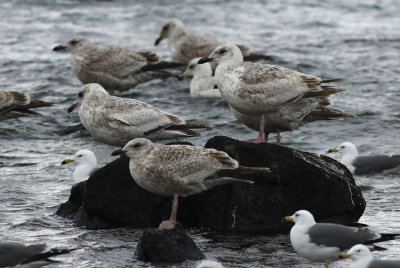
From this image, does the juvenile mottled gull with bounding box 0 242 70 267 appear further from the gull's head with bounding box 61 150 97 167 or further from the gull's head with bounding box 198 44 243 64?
the gull's head with bounding box 61 150 97 167

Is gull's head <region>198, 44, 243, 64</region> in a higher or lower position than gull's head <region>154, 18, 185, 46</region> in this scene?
higher

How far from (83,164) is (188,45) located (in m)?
7.98

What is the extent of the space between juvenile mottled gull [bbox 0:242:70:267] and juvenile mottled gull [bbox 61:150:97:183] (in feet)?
11.2

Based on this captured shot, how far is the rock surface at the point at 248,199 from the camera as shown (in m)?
8.69

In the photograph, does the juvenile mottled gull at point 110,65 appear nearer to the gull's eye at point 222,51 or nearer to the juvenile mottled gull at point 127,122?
the juvenile mottled gull at point 127,122

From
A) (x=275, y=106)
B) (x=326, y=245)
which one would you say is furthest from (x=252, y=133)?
(x=326, y=245)

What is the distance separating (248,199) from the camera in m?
8.69

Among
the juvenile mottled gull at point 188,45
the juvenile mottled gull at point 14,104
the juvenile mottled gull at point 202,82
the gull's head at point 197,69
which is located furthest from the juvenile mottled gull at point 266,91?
the juvenile mottled gull at point 188,45

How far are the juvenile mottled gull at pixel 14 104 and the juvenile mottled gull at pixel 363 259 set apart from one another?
7.45 metres

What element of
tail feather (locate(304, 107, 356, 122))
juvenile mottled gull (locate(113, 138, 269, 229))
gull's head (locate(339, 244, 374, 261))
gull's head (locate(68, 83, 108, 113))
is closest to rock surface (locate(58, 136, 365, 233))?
juvenile mottled gull (locate(113, 138, 269, 229))

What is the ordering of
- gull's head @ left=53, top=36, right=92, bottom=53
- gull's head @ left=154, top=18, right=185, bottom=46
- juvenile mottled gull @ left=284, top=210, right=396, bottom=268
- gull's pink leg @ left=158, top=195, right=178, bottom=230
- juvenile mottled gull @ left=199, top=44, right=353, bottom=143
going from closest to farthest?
1. juvenile mottled gull @ left=284, top=210, right=396, bottom=268
2. gull's pink leg @ left=158, top=195, right=178, bottom=230
3. juvenile mottled gull @ left=199, top=44, right=353, bottom=143
4. gull's head @ left=53, top=36, right=92, bottom=53
5. gull's head @ left=154, top=18, right=185, bottom=46

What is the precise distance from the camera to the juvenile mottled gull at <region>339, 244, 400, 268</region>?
6.93 meters

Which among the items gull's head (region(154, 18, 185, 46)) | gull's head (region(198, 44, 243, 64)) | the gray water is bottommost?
the gray water

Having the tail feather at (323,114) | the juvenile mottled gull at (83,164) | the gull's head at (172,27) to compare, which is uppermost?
the tail feather at (323,114)
